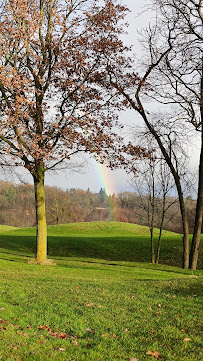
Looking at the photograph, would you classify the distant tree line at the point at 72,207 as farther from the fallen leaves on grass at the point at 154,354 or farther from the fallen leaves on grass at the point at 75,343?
the fallen leaves on grass at the point at 154,354

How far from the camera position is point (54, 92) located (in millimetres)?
18969

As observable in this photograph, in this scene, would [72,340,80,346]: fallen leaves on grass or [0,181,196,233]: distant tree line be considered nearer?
[72,340,80,346]: fallen leaves on grass

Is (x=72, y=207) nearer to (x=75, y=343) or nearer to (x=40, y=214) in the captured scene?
(x=40, y=214)

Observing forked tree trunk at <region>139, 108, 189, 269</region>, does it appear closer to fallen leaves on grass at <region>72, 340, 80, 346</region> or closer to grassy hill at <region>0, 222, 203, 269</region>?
grassy hill at <region>0, 222, 203, 269</region>

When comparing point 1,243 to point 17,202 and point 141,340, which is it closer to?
point 141,340

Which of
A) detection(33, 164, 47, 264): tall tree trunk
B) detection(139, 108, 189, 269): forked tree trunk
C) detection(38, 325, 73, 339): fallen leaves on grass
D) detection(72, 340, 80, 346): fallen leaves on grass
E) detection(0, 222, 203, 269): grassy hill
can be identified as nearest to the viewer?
detection(72, 340, 80, 346): fallen leaves on grass

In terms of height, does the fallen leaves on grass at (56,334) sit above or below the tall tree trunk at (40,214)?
below

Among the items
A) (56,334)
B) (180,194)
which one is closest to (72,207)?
(180,194)

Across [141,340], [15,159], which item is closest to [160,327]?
[141,340]

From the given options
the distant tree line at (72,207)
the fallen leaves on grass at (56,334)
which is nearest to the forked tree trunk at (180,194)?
the fallen leaves on grass at (56,334)

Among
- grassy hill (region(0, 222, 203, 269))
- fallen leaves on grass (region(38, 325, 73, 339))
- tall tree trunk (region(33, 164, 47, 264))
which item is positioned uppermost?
tall tree trunk (region(33, 164, 47, 264))

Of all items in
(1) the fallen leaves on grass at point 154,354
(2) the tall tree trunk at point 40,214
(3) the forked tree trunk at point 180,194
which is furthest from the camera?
(3) the forked tree trunk at point 180,194

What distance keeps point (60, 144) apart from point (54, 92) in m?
2.93

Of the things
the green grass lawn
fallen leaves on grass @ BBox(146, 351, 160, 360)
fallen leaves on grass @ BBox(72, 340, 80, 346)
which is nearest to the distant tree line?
the green grass lawn
